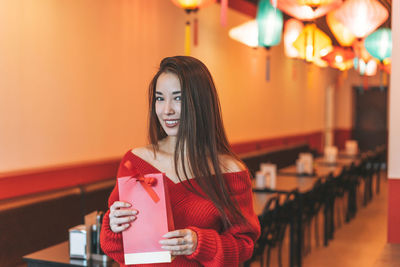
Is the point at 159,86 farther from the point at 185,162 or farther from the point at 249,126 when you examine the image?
the point at 249,126

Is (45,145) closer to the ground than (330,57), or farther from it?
closer to the ground

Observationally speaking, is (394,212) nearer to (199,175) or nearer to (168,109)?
(199,175)

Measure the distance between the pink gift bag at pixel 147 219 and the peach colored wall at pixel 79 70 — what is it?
265 cm

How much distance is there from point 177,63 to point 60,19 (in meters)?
3.04

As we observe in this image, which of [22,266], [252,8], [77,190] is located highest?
[252,8]

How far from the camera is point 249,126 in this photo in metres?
8.52

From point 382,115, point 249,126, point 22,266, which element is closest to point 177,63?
point 22,266

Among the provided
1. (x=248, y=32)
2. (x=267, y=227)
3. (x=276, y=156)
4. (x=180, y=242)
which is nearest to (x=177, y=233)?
(x=180, y=242)

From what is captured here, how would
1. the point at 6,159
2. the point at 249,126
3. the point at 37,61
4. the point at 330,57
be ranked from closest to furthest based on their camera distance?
the point at 6,159, the point at 37,61, the point at 330,57, the point at 249,126

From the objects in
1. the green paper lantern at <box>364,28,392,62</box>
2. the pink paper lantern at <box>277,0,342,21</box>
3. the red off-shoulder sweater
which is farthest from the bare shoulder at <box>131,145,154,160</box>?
the green paper lantern at <box>364,28,392,62</box>

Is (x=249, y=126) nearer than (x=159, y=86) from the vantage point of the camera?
No

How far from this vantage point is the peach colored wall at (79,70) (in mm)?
3854

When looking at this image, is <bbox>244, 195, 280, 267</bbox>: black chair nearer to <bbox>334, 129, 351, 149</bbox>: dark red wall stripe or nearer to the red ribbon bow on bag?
the red ribbon bow on bag

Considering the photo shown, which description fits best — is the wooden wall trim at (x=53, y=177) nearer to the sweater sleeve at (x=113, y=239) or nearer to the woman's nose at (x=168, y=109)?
the sweater sleeve at (x=113, y=239)
